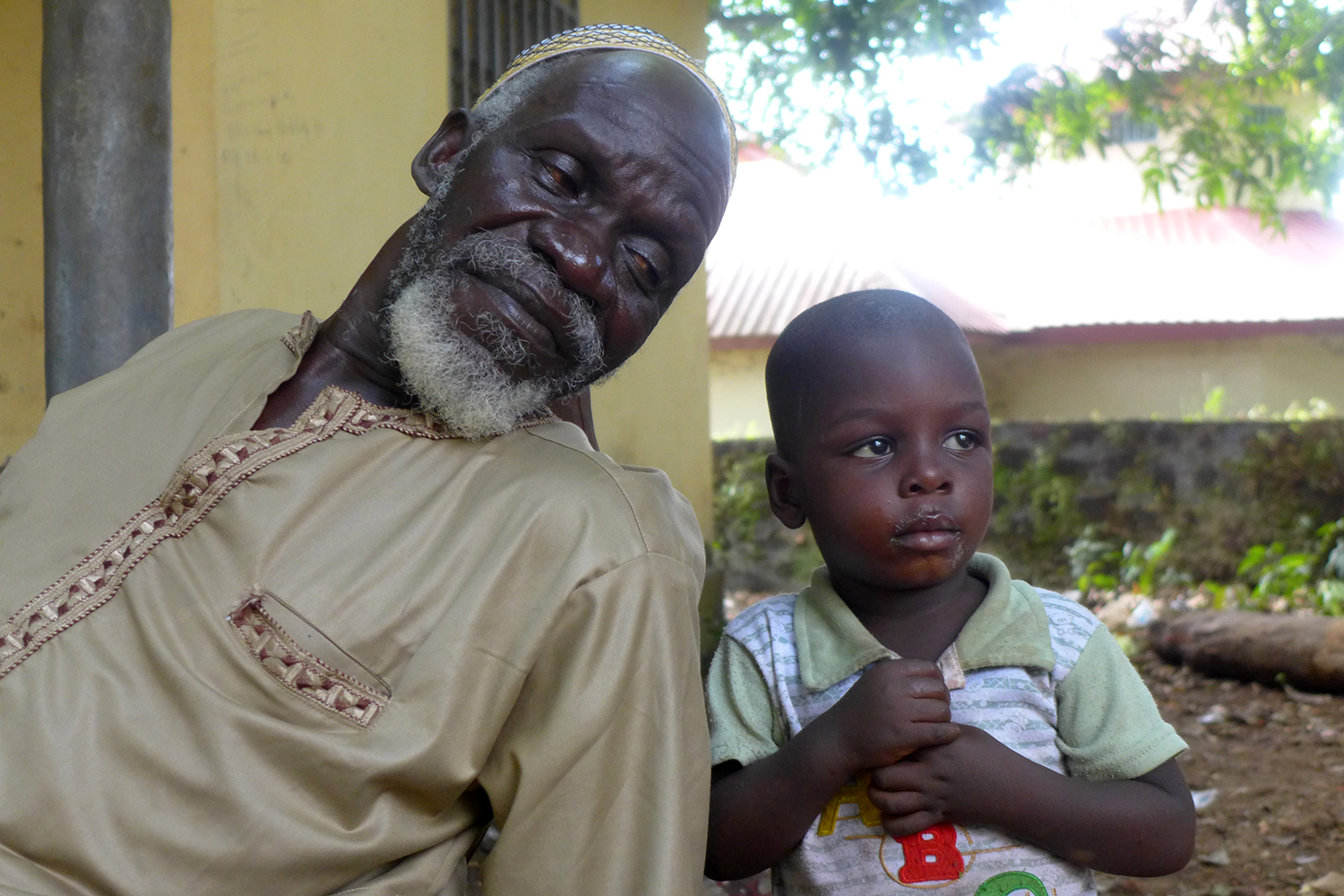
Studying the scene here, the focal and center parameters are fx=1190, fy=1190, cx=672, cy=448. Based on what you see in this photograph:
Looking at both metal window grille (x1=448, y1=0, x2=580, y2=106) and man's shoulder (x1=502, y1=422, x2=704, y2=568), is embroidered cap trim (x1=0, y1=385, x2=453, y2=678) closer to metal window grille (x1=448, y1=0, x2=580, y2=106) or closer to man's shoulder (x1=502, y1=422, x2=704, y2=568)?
man's shoulder (x1=502, y1=422, x2=704, y2=568)

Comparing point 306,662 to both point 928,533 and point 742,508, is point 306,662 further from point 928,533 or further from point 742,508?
point 742,508

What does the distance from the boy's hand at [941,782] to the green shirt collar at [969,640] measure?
0.14m

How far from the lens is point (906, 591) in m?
1.84

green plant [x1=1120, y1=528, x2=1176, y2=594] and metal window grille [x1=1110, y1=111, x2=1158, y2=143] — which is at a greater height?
metal window grille [x1=1110, y1=111, x2=1158, y2=143]

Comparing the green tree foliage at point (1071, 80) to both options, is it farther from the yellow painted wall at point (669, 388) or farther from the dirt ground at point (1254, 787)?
the dirt ground at point (1254, 787)

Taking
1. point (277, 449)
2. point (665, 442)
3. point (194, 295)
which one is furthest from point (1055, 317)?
point (277, 449)

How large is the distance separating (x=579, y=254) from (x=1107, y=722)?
103 cm

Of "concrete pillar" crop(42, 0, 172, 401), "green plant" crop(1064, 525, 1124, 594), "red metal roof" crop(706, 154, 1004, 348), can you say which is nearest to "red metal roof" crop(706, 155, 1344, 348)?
"red metal roof" crop(706, 154, 1004, 348)

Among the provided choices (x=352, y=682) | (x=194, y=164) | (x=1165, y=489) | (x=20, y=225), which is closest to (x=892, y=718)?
Result: (x=352, y=682)

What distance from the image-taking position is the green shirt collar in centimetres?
176

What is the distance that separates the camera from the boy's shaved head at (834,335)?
1841mm

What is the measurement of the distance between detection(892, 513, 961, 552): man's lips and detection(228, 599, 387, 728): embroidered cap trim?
30.1 inches

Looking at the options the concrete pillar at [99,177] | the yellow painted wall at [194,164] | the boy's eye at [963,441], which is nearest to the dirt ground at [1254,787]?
the boy's eye at [963,441]

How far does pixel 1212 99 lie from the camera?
774 cm
